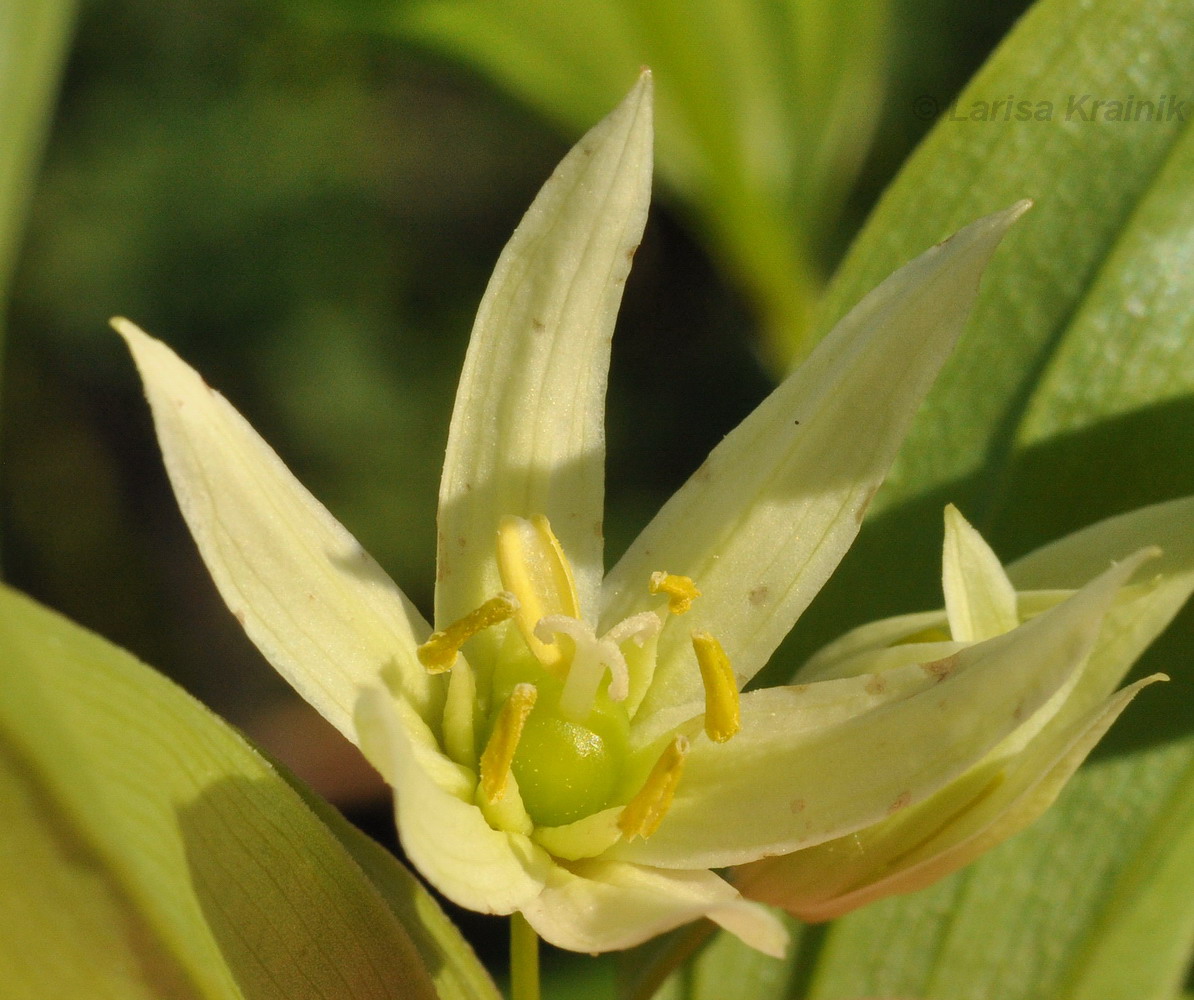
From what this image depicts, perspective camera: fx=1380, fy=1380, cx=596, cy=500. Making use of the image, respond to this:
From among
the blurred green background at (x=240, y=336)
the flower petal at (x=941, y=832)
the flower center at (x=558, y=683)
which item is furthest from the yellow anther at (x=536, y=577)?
the blurred green background at (x=240, y=336)

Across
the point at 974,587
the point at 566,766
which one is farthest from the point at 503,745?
the point at 974,587

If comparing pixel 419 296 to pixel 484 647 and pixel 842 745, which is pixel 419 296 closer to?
pixel 484 647

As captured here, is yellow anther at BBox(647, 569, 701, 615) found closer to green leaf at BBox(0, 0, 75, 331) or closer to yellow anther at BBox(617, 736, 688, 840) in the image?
yellow anther at BBox(617, 736, 688, 840)

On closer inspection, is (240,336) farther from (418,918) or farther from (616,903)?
(616,903)

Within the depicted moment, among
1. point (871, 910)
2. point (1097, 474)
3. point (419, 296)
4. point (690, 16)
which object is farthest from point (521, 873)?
point (419, 296)

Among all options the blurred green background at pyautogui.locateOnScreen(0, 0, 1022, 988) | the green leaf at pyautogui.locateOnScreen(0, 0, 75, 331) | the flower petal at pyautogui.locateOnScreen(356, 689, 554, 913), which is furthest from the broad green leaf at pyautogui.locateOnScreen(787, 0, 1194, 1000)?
the blurred green background at pyautogui.locateOnScreen(0, 0, 1022, 988)

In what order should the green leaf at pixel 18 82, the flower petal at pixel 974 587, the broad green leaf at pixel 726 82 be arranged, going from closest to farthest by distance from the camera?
the flower petal at pixel 974 587, the green leaf at pixel 18 82, the broad green leaf at pixel 726 82

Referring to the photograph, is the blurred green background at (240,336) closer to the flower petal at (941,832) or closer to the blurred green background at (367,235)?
the blurred green background at (367,235)
